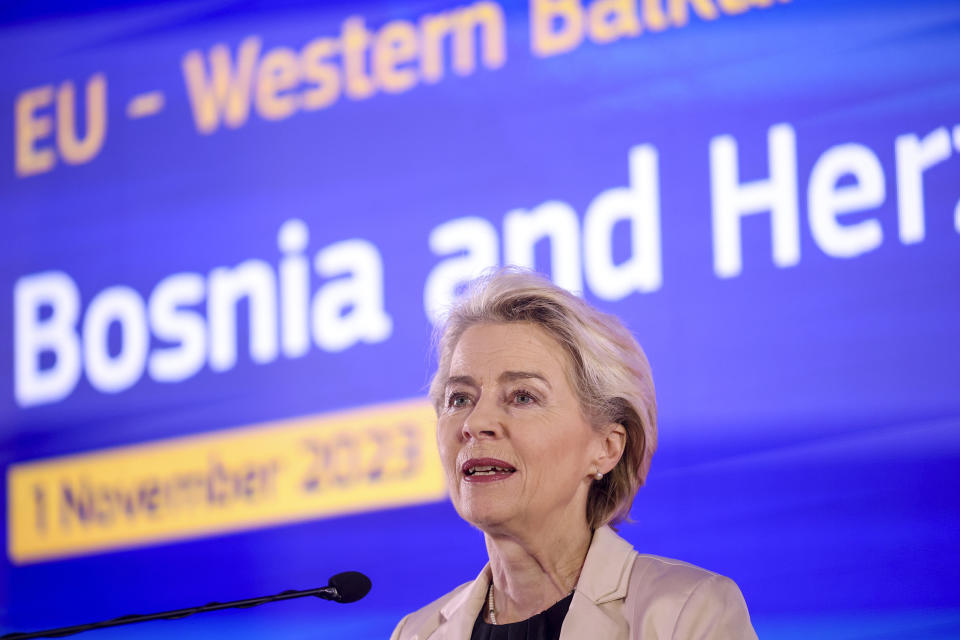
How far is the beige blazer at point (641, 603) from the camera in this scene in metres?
2.23

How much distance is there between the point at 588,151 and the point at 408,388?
90 cm

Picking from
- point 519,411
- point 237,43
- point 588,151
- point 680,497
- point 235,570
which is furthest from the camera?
point 237,43

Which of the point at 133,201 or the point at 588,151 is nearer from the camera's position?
the point at 588,151

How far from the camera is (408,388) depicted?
3984 millimetres

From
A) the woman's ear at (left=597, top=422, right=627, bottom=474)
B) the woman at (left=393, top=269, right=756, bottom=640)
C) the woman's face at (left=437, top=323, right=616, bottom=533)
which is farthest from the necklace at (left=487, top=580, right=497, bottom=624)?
the woman's ear at (left=597, top=422, right=627, bottom=474)

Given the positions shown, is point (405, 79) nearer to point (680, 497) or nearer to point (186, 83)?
point (186, 83)

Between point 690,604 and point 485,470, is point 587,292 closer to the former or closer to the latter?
point 485,470

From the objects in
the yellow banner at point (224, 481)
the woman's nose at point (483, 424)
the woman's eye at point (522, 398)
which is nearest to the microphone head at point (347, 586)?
the woman's nose at point (483, 424)

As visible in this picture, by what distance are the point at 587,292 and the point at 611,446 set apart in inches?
44.4

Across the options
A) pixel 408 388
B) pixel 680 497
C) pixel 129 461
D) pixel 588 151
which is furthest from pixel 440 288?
pixel 129 461

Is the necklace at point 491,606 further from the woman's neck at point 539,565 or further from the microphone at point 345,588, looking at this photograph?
the microphone at point 345,588

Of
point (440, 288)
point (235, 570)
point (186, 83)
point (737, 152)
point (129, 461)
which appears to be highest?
point (186, 83)

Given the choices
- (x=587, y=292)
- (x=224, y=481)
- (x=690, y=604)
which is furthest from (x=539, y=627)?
(x=224, y=481)

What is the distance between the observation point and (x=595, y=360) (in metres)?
2.56
